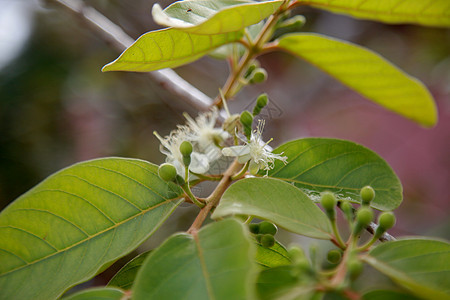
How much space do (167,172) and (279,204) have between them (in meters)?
0.24

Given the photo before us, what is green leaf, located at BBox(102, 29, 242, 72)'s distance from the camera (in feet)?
2.93

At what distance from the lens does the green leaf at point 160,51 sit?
0.89 m

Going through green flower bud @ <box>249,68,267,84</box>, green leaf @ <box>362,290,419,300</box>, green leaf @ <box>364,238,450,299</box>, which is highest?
green flower bud @ <box>249,68,267,84</box>

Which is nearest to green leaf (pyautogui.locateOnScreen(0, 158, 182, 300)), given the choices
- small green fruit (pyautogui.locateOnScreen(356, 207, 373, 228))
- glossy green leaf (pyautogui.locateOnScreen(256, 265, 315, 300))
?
glossy green leaf (pyautogui.locateOnScreen(256, 265, 315, 300))

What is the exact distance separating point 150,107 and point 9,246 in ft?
8.92

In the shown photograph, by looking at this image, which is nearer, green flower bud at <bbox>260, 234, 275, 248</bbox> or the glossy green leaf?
the glossy green leaf

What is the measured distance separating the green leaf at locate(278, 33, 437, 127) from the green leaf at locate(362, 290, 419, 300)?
0.58 meters

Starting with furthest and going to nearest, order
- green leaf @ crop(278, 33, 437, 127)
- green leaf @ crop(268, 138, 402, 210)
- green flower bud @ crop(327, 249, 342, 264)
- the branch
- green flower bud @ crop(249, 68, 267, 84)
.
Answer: the branch < green flower bud @ crop(249, 68, 267, 84) < green leaf @ crop(278, 33, 437, 127) < green leaf @ crop(268, 138, 402, 210) < green flower bud @ crop(327, 249, 342, 264)

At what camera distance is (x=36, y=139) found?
9.85ft

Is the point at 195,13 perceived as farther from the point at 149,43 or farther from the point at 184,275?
the point at 184,275

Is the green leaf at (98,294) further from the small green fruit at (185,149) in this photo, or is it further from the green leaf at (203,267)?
the small green fruit at (185,149)

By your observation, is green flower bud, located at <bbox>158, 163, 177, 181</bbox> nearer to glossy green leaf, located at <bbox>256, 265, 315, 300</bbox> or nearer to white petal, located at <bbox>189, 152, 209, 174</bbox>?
white petal, located at <bbox>189, 152, 209, 174</bbox>

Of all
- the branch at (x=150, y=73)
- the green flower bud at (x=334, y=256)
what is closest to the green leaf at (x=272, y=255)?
the green flower bud at (x=334, y=256)

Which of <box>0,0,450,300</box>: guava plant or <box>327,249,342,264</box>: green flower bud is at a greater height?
<box>0,0,450,300</box>: guava plant
